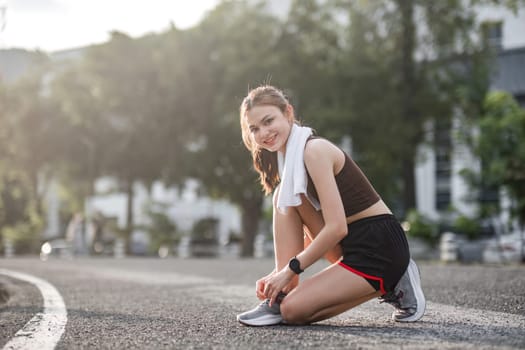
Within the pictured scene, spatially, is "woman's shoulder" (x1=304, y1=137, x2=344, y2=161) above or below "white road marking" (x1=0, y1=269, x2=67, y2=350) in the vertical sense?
above

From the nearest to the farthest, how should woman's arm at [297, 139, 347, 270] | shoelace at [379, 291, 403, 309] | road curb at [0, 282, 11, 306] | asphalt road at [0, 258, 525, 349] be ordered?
asphalt road at [0, 258, 525, 349]
woman's arm at [297, 139, 347, 270]
shoelace at [379, 291, 403, 309]
road curb at [0, 282, 11, 306]

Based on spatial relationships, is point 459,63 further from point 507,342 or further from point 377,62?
point 507,342

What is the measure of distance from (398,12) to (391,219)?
2173 cm

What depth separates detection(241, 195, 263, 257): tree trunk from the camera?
29.0m

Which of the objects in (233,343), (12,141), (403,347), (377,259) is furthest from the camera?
(12,141)

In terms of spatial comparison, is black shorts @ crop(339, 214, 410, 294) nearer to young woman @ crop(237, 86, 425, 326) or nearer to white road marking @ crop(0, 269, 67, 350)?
young woman @ crop(237, 86, 425, 326)

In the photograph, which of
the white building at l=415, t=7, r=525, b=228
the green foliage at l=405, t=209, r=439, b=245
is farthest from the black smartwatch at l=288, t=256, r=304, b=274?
the green foliage at l=405, t=209, r=439, b=245

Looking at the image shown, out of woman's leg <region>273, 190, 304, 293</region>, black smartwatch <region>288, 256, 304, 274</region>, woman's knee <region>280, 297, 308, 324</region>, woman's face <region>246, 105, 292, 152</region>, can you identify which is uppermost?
woman's face <region>246, 105, 292, 152</region>

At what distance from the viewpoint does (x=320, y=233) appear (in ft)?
13.5

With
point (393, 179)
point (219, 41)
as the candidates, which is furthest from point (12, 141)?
point (393, 179)

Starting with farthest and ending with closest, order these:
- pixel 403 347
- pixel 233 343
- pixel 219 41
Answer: pixel 219 41 → pixel 233 343 → pixel 403 347

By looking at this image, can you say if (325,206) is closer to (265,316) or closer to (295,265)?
(295,265)

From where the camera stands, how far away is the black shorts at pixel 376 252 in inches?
166

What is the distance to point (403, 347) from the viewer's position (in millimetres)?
3316
